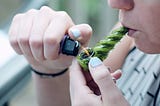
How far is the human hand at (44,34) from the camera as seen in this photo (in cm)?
77

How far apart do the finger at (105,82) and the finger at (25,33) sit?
17cm

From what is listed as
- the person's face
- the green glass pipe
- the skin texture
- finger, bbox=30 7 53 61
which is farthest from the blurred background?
the person's face

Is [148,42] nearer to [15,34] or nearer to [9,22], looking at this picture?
[15,34]

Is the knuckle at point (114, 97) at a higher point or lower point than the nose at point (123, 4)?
lower

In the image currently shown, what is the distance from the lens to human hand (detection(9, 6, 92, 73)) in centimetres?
77

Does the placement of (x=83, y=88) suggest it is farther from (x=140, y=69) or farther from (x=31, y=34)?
(x=140, y=69)

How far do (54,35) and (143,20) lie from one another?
18 centimetres

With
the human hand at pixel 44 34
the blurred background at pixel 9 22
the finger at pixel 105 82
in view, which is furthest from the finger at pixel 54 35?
the blurred background at pixel 9 22

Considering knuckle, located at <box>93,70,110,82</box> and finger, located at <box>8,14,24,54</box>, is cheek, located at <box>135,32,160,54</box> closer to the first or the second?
knuckle, located at <box>93,70,110,82</box>

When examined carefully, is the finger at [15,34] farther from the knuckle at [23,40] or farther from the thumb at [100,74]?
the thumb at [100,74]

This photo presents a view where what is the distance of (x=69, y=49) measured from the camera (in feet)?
2.44

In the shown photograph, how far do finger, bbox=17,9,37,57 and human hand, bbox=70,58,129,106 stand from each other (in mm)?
110

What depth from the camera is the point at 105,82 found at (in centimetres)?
68

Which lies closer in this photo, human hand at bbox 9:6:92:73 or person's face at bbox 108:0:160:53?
person's face at bbox 108:0:160:53
